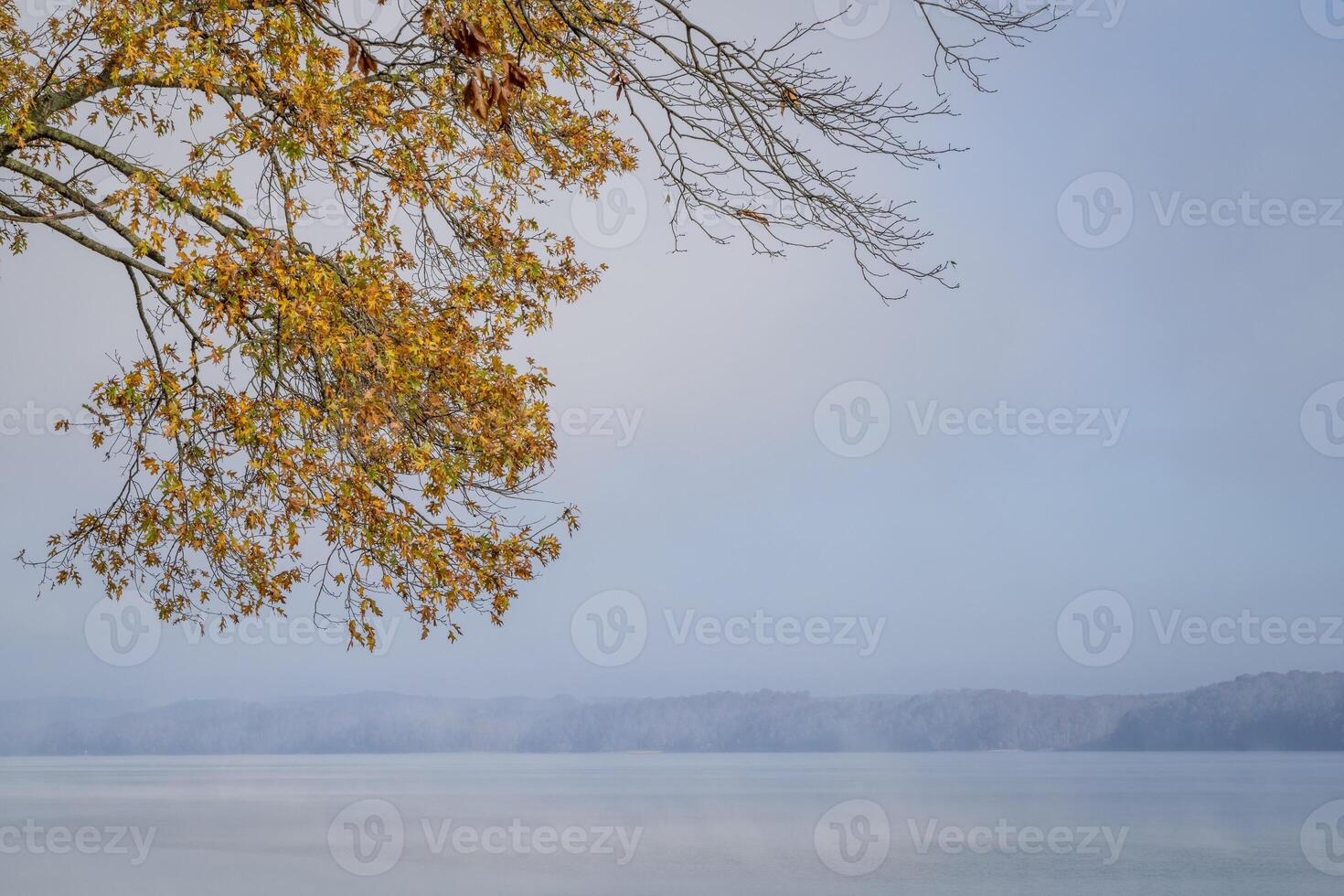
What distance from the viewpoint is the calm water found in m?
23.5

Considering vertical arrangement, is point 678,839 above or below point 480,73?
below

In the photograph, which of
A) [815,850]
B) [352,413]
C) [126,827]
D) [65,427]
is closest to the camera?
[352,413]

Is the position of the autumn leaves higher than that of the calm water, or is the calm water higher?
the autumn leaves

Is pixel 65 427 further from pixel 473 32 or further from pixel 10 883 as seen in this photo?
→ pixel 10 883

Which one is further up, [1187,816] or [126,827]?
[1187,816]

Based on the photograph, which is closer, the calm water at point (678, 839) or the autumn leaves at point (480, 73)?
the autumn leaves at point (480, 73)

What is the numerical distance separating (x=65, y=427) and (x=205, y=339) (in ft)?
5.77

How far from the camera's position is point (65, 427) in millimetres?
8211

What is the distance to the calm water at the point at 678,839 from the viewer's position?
2345cm

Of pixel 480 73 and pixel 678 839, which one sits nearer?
pixel 480 73

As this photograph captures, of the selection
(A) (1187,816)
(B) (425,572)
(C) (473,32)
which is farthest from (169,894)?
(A) (1187,816)

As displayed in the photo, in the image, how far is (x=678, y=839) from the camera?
3048 centimetres

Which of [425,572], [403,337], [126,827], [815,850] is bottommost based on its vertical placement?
[126,827]

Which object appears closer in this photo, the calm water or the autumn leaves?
the autumn leaves
